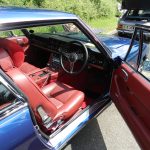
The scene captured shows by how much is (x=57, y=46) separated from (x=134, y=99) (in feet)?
5.56

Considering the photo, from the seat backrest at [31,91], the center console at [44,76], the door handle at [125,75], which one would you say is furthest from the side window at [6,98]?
the center console at [44,76]

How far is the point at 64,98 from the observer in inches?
116

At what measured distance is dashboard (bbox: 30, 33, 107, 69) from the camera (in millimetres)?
3320

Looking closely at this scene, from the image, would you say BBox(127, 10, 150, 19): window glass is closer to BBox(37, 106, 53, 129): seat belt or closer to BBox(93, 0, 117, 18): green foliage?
BBox(93, 0, 117, 18): green foliage

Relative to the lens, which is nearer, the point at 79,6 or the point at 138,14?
the point at 138,14

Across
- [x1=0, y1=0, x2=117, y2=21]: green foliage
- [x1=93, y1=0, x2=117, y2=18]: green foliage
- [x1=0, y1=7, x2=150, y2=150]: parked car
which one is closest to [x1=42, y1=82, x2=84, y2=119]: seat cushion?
[x1=0, y1=7, x2=150, y2=150]: parked car

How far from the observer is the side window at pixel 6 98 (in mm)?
1831

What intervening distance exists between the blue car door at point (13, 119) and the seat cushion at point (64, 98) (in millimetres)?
619

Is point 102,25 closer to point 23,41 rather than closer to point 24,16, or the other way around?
point 23,41

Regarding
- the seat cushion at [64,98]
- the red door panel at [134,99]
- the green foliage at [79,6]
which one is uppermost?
the red door panel at [134,99]

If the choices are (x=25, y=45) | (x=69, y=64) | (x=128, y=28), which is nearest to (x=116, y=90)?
(x=69, y=64)

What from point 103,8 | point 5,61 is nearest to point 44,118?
point 5,61

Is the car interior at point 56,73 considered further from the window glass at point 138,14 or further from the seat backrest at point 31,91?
the window glass at point 138,14

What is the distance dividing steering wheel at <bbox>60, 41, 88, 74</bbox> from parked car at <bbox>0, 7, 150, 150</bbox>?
0.01 metres
